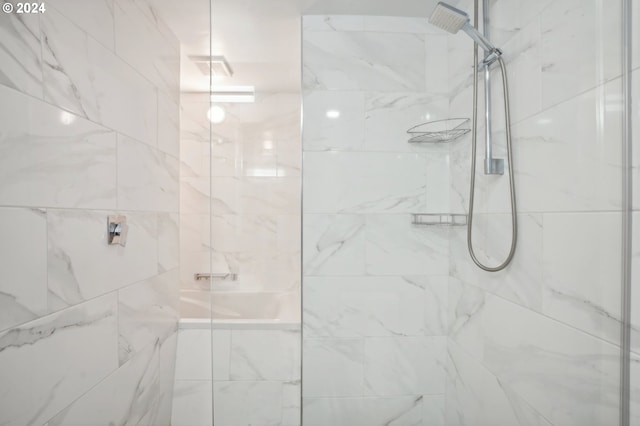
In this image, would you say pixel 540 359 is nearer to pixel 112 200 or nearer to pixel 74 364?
pixel 74 364

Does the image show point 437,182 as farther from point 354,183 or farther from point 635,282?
point 635,282

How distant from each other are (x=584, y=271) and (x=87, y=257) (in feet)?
5.09

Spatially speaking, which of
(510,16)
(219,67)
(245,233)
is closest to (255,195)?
(245,233)

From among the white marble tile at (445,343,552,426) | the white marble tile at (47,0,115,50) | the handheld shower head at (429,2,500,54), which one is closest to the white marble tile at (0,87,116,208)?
the white marble tile at (47,0,115,50)

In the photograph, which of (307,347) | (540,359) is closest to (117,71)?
(307,347)

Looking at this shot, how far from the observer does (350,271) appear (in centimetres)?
154

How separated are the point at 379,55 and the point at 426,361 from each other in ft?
5.21

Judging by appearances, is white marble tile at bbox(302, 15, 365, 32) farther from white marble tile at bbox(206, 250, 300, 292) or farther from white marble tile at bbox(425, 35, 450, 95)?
white marble tile at bbox(206, 250, 300, 292)

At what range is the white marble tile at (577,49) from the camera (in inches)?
28.1

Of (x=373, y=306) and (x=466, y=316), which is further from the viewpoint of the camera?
(x=373, y=306)

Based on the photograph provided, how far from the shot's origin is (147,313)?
1.45 meters

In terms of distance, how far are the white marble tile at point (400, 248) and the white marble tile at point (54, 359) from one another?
3.82 feet

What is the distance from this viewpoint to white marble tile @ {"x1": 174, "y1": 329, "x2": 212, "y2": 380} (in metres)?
1.61

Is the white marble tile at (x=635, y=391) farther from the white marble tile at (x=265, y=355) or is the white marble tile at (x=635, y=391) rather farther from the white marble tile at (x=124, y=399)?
the white marble tile at (x=124, y=399)
